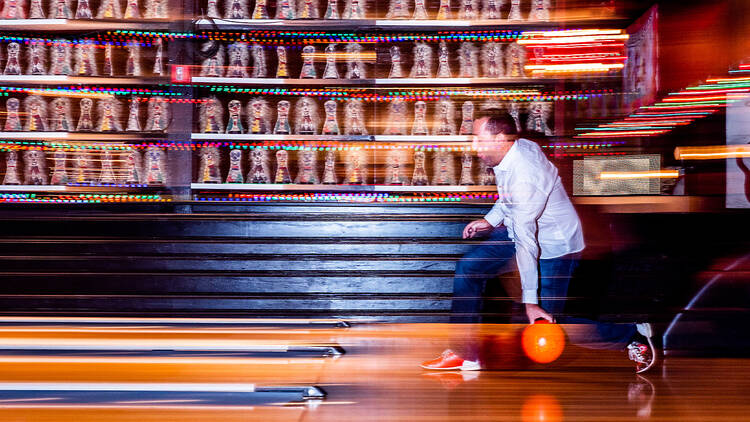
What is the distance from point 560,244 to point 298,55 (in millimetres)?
2338

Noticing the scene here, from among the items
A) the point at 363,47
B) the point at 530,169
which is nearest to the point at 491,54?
the point at 363,47

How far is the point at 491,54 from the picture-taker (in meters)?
4.34

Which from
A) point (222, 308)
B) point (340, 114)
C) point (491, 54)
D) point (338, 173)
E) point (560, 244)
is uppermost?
point (491, 54)

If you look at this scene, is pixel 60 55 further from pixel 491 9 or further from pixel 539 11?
pixel 539 11

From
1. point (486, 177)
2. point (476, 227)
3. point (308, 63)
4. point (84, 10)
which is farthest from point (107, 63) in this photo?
point (476, 227)

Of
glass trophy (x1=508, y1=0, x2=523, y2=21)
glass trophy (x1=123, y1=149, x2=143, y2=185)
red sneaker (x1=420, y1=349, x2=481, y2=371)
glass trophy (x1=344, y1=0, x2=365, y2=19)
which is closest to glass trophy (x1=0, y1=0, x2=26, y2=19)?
glass trophy (x1=123, y1=149, x2=143, y2=185)

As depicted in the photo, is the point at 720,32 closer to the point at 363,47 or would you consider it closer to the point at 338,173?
the point at 363,47

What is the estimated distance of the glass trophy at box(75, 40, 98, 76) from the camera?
429cm

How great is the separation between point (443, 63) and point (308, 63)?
867mm

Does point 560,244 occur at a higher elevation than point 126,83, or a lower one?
lower

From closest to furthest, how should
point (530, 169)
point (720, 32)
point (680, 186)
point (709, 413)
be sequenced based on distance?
1. point (709, 413)
2. point (530, 169)
3. point (680, 186)
4. point (720, 32)

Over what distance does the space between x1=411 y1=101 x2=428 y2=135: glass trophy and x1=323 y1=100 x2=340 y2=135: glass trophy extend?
0.50m

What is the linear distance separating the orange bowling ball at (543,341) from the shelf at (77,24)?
300 cm

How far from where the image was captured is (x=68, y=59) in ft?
14.2
